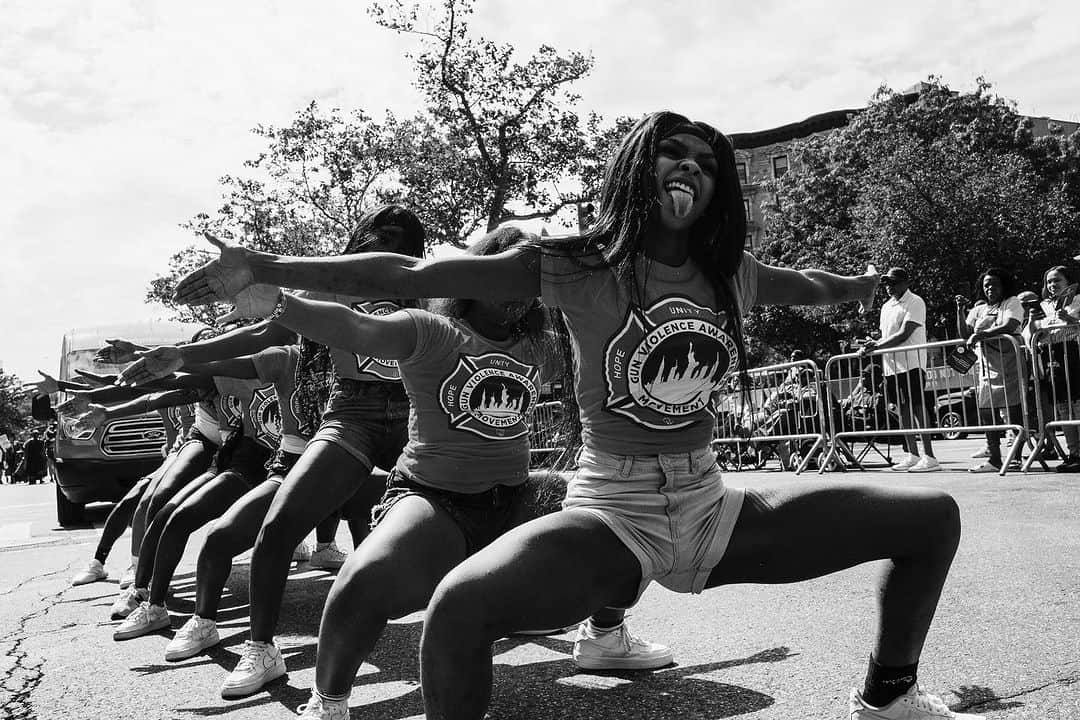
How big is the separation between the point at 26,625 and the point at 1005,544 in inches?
221

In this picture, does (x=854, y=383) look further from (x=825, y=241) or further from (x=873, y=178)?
(x=825, y=241)

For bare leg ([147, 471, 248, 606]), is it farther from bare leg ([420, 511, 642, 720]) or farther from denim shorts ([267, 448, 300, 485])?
bare leg ([420, 511, 642, 720])

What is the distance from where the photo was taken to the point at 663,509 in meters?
2.38

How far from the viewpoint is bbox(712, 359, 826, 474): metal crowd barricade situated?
35.3ft

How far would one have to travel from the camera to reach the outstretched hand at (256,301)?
2443 millimetres

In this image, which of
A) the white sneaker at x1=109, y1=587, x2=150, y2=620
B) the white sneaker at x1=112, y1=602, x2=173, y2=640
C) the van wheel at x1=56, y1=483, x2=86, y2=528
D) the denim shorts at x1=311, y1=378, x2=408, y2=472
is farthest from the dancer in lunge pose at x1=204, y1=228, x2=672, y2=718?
the van wheel at x1=56, y1=483, x2=86, y2=528

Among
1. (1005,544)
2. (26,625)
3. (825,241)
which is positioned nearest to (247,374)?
(26,625)

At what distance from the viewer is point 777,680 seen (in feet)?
10.6

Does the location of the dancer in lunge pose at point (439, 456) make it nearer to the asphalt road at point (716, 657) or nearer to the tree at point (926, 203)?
the asphalt road at point (716, 657)

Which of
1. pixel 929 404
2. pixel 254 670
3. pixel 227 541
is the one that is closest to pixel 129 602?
pixel 227 541

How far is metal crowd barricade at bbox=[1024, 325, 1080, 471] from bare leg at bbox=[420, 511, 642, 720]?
7.35m

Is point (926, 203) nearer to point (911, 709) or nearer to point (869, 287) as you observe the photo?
point (869, 287)

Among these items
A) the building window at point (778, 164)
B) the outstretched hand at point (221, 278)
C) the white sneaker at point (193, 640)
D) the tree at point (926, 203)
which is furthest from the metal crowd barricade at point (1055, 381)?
the building window at point (778, 164)

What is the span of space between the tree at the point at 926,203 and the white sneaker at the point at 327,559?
27.3 metres
